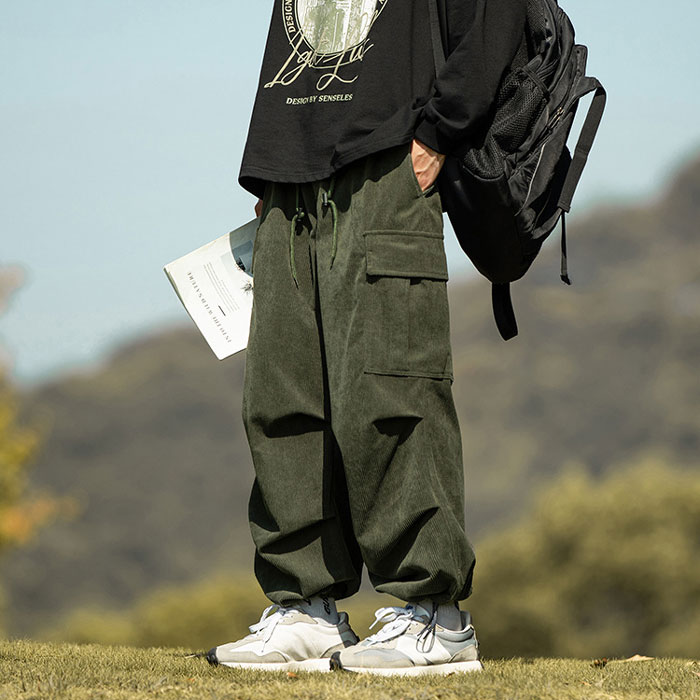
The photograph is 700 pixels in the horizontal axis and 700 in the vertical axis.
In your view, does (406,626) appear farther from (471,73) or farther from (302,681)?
(471,73)

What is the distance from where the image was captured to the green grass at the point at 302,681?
1885 millimetres

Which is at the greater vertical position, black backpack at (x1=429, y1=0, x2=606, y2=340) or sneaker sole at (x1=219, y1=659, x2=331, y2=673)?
black backpack at (x1=429, y1=0, x2=606, y2=340)

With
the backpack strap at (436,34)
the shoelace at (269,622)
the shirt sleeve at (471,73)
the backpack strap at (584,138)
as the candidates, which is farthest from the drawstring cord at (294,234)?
the shoelace at (269,622)

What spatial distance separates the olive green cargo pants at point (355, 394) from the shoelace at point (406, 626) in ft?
0.18

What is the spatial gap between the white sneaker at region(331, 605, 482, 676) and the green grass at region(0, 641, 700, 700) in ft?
0.20

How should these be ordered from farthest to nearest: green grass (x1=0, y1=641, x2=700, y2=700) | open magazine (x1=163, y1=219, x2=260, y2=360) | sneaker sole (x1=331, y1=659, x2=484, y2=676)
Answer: open magazine (x1=163, y1=219, x2=260, y2=360)
sneaker sole (x1=331, y1=659, x2=484, y2=676)
green grass (x1=0, y1=641, x2=700, y2=700)

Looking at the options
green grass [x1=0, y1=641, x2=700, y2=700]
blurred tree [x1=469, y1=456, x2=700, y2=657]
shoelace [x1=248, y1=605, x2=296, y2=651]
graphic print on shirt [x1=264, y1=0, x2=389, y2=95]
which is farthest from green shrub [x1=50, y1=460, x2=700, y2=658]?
graphic print on shirt [x1=264, y1=0, x2=389, y2=95]

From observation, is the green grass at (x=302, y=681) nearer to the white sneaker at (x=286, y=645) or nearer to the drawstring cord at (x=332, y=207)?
the white sneaker at (x=286, y=645)

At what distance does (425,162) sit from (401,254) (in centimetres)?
23

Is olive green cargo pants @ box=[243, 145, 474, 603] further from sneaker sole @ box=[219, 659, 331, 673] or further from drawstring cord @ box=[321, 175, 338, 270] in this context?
sneaker sole @ box=[219, 659, 331, 673]

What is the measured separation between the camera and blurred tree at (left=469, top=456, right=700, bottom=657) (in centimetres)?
1290

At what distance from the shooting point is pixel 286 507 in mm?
2416

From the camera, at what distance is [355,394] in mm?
2305

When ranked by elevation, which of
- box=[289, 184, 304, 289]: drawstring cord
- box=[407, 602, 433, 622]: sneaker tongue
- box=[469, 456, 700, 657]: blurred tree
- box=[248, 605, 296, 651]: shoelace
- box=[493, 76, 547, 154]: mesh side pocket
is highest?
box=[493, 76, 547, 154]: mesh side pocket
